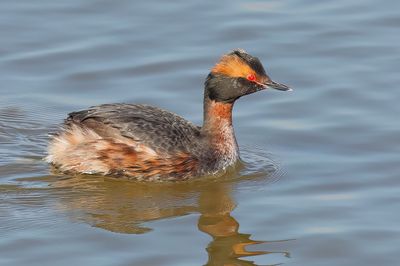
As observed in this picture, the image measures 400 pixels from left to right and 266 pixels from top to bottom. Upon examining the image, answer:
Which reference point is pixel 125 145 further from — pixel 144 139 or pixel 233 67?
pixel 233 67

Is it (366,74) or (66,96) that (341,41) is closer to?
(366,74)

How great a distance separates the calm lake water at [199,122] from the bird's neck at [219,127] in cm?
24

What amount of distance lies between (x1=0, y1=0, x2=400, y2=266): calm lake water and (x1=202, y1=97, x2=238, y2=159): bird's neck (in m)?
0.24

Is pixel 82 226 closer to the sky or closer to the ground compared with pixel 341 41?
closer to the ground

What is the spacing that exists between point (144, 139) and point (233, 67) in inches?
39.8

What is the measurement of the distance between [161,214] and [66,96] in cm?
277

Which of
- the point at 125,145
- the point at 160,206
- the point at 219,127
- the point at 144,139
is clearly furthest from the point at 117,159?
the point at 219,127

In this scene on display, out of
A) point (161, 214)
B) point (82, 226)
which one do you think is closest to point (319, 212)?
point (161, 214)

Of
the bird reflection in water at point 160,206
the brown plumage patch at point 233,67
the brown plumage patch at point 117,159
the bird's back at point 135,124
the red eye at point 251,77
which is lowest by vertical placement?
the bird reflection in water at point 160,206

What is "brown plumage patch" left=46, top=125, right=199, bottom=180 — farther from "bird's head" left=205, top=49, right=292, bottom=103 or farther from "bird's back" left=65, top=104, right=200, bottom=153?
"bird's head" left=205, top=49, right=292, bottom=103

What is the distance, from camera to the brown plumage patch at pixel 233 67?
11.0m

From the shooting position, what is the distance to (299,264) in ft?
29.2

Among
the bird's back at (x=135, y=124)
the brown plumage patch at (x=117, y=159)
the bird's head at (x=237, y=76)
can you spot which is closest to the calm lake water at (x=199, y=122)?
the brown plumage patch at (x=117, y=159)

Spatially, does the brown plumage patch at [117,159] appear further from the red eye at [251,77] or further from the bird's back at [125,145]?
the red eye at [251,77]
